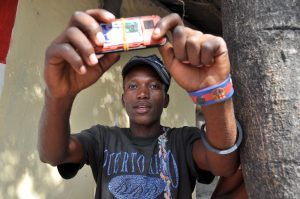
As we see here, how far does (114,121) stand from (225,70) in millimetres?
2823

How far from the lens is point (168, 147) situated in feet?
6.02

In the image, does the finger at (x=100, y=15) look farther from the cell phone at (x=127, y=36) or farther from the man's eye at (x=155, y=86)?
the man's eye at (x=155, y=86)

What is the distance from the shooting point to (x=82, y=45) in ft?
4.00

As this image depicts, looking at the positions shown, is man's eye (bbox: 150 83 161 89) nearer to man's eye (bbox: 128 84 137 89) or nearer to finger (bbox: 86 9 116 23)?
man's eye (bbox: 128 84 137 89)

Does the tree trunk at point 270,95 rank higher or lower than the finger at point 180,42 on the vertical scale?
lower

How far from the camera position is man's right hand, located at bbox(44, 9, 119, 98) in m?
1.23

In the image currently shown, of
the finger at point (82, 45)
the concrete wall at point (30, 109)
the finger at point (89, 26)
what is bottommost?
the concrete wall at point (30, 109)

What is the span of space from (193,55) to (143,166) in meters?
0.69

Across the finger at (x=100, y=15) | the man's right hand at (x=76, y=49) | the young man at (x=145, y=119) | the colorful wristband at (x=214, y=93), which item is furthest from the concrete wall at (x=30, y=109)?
the colorful wristband at (x=214, y=93)

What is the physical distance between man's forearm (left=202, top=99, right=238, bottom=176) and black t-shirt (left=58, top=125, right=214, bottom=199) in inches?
10.6

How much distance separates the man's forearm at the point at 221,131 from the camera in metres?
1.36

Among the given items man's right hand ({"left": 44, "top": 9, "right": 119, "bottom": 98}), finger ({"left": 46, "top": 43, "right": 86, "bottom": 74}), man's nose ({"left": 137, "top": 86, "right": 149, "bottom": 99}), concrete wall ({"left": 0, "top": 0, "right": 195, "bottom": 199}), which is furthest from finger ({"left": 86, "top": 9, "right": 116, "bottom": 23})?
concrete wall ({"left": 0, "top": 0, "right": 195, "bottom": 199})

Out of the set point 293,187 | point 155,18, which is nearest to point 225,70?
point 155,18

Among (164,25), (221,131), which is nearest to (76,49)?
(164,25)
